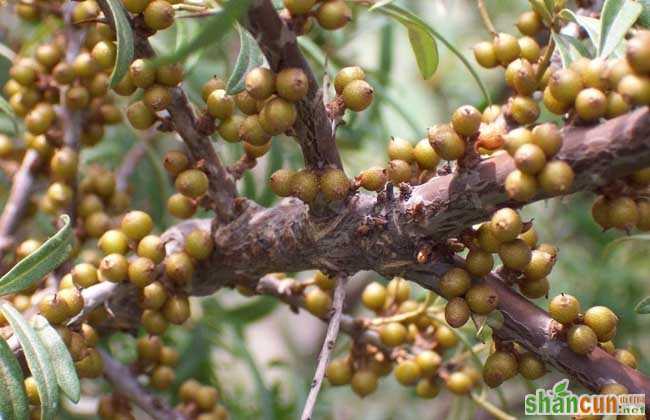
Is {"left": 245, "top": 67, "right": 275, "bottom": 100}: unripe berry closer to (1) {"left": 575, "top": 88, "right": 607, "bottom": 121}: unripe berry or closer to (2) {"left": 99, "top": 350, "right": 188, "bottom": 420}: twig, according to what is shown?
(1) {"left": 575, "top": 88, "right": 607, "bottom": 121}: unripe berry

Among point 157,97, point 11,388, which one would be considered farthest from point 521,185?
point 11,388

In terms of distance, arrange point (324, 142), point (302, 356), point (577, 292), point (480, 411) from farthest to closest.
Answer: point (302, 356)
point (577, 292)
point (480, 411)
point (324, 142)

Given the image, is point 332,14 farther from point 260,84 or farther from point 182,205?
point 182,205

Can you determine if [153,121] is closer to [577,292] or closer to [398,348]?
[398,348]

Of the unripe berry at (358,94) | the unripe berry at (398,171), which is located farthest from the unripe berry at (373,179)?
the unripe berry at (358,94)

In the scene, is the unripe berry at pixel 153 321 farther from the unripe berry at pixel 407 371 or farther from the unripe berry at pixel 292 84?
the unripe berry at pixel 292 84

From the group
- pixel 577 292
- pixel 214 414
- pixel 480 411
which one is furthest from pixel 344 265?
pixel 577 292
